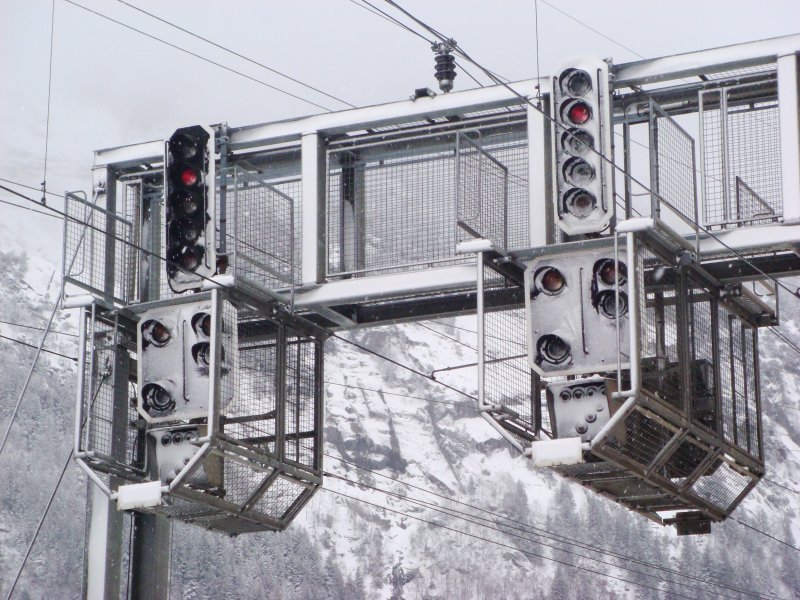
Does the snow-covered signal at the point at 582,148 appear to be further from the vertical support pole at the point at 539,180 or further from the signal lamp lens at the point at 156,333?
the signal lamp lens at the point at 156,333

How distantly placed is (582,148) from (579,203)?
0.48m

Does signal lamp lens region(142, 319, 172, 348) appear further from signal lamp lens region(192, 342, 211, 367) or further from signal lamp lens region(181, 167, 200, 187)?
signal lamp lens region(181, 167, 200, 187)

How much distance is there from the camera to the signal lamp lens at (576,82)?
44.0 feet

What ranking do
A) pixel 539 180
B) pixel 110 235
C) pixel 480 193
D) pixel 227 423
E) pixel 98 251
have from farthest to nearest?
pixel 98 251 → pixel 110 235 → pixel 227 423 → pixel 539 180 → pixel 480 193

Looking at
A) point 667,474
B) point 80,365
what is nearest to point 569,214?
point 667,474

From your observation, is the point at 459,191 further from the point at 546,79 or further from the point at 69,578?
the point at 69,578

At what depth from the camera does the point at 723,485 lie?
14.3 metres

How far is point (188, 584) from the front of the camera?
109m

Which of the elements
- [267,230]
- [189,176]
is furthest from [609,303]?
[189,176]

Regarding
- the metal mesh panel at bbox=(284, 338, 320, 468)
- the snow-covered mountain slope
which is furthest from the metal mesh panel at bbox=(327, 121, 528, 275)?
the snow-covered mountain slope

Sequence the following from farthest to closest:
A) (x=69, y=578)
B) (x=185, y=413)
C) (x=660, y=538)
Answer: (x=660, y=538)
(x=69, y=578)
(x=185, y=413)

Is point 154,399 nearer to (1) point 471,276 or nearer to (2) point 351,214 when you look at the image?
(2) point 351,214

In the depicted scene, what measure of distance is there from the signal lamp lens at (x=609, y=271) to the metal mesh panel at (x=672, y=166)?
2.88ft

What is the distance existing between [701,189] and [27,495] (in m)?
106
